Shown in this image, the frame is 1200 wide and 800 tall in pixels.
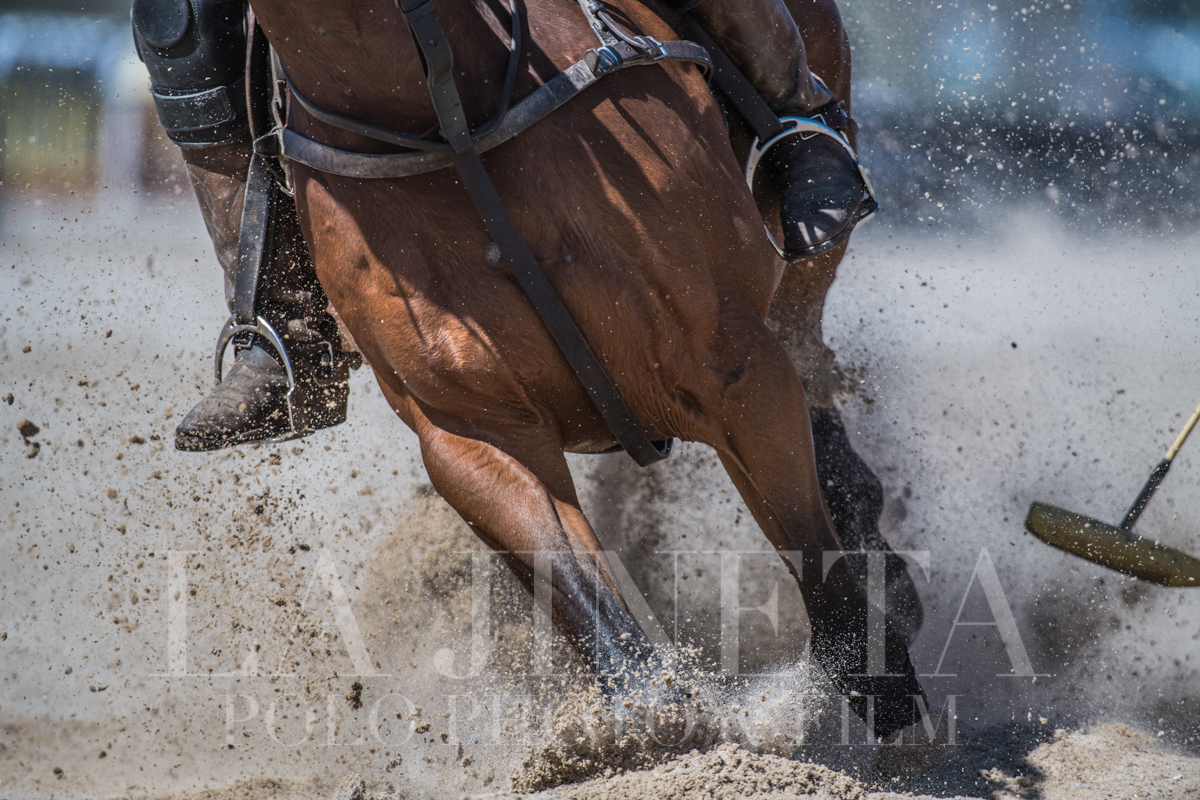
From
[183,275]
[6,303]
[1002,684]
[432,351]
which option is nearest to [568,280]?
[432,351]

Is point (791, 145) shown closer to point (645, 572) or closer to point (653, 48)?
point (653, 48)

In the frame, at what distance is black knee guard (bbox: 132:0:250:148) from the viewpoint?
2.11 metres

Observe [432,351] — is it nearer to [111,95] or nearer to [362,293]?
[362,293]

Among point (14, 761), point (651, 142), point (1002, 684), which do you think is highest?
point (651, 142)

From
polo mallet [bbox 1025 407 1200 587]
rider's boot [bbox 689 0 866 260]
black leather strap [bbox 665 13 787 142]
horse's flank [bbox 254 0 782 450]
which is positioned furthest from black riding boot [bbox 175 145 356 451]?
polo mallet [bbox 1025 407 1200 587]

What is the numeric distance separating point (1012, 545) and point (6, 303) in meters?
5.83

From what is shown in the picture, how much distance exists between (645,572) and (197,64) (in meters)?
2.52

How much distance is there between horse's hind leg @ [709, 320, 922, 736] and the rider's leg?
4.01 ft

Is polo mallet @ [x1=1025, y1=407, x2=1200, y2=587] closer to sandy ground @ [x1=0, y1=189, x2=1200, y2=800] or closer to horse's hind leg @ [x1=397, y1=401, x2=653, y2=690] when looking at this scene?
sandy ground @ [x1=0, y1=189, x2=1200, y2=800]

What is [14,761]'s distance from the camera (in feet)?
12.2

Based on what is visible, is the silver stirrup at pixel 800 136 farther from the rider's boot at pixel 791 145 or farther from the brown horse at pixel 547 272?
the brown horse at pixel 547 272

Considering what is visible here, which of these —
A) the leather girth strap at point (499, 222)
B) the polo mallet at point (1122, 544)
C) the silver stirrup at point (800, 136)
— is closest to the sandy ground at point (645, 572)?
the polo mallet at point (1122, 544)

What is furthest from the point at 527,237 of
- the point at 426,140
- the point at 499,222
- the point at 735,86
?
the point at 735,86

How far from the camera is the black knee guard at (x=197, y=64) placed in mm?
2113
